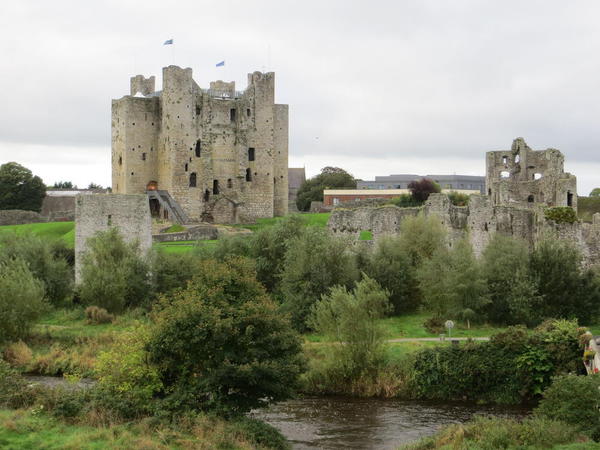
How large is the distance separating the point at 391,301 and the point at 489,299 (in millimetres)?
5442

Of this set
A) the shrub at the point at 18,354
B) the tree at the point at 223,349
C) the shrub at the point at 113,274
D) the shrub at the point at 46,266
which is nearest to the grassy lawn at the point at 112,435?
the tree at the point at 223,349

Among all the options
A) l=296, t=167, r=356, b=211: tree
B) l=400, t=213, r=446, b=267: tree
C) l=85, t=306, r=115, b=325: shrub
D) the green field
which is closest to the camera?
l=85, t=306, r=115, b=325: shrub

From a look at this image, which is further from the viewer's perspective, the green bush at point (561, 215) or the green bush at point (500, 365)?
the green bush at point (561, 215)

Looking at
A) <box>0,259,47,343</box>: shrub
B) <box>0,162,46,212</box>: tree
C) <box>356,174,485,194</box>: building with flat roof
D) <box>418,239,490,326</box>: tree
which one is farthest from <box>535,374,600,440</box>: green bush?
<box>356,174,485,194</box>: building with flat roof

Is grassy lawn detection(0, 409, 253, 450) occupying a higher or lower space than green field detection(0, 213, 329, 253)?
lower

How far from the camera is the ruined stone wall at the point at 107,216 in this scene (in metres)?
44.7

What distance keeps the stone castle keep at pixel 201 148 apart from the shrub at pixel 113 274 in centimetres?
2119

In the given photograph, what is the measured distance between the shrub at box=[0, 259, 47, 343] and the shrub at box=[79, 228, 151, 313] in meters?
3.42

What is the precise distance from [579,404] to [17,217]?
60.2m

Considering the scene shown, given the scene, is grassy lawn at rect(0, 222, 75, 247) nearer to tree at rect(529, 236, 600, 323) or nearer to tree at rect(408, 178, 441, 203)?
tree at rect(408, 178, 441, 203)

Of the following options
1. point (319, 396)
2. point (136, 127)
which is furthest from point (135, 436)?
point (136, 127)

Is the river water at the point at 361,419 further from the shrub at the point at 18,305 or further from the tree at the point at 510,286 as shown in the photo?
the shrub at the point at 18,305

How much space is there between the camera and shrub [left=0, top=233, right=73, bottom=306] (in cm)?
4441

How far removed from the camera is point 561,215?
133 ft
